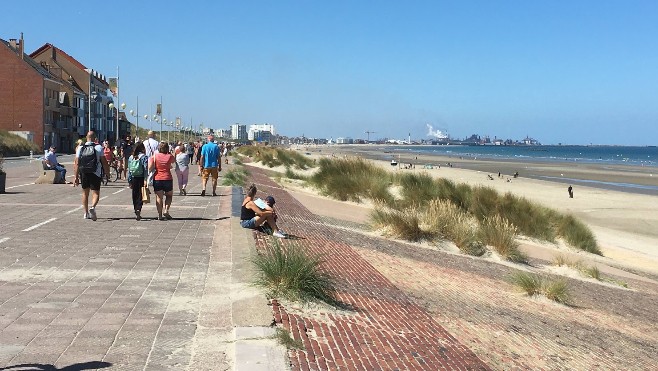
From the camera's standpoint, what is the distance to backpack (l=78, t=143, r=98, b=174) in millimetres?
12047

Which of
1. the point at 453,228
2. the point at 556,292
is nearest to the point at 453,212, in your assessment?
the point at 453,228

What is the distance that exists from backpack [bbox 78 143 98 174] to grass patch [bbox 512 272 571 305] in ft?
24.4

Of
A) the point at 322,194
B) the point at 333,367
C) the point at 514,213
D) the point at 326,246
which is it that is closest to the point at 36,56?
the point at 322,194

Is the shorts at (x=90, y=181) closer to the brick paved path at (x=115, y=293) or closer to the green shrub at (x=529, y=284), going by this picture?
the brick paved path at (x=115, y=293)

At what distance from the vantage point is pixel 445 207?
1625cm

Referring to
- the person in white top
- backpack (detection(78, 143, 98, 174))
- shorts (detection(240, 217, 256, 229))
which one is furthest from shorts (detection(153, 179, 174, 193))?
the person in white top

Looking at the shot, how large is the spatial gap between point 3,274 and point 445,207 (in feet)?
35.4

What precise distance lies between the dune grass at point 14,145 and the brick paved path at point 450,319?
161 ft

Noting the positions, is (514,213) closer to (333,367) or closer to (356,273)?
(356,273)

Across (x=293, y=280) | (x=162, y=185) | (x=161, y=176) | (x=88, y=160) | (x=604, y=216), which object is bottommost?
(x=604, y=216)

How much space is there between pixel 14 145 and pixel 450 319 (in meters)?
57.7

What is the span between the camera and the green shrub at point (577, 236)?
1883 cm

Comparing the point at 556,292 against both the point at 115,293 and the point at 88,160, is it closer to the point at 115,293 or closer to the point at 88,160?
the point at 115,293

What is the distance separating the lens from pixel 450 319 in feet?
26.2
